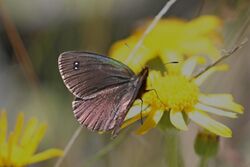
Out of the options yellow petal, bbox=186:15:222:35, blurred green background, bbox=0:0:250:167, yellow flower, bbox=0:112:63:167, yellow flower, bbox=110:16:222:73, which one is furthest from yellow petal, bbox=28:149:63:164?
yellow petal, bbox=186:15:222:35

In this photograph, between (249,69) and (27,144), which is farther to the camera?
(249,69)

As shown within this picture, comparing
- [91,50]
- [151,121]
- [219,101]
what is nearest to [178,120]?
[151,121]

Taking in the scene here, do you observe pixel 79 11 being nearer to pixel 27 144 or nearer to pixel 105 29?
pixel 105 29

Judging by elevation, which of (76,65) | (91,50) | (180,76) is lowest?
(91,50)

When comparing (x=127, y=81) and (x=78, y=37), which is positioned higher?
(x=127, y=81)

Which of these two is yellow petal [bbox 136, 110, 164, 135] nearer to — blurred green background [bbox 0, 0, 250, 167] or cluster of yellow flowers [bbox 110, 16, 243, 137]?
cluster of yellow flowers [bbox 110, 16, 243, 137]

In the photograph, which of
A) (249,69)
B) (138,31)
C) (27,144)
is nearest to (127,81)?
(27,144)

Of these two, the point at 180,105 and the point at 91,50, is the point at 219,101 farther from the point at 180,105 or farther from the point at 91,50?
the point at 91,50
